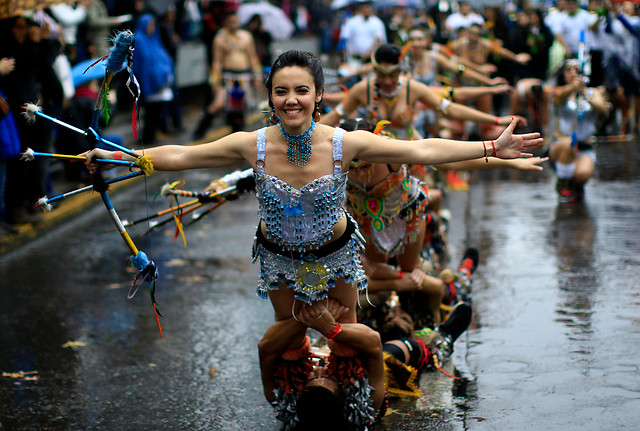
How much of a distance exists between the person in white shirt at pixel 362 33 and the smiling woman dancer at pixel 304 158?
12.0 metres

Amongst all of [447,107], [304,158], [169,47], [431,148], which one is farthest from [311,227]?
[169,47]

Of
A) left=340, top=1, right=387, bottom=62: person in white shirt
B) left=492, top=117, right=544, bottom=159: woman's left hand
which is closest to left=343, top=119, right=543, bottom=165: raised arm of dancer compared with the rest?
left=492, top=117, right=544, bottom=159: woman's left hand

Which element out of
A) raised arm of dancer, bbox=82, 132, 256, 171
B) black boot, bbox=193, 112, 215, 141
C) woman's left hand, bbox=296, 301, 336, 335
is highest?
raised arm of dancer, bbox=82, 132, 256, 171

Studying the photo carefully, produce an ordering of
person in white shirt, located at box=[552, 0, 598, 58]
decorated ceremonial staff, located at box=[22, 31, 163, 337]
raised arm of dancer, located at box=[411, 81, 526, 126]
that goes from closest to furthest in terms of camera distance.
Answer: decorated ceremonial staff, located at box=[22, 31, 163, 337]
raised arm of dancer, located at box=[411, 81, 526, 126]
person in white shirt, located at box=[552, 0, 598, 58]

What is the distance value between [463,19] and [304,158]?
13811mm

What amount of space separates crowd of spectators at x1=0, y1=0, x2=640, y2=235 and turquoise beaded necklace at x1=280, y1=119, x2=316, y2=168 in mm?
1343

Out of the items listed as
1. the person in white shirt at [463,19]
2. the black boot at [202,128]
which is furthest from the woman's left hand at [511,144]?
the person in white shirt at [463,19]

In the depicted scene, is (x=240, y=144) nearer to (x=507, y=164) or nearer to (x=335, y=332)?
(x=335, y=332)

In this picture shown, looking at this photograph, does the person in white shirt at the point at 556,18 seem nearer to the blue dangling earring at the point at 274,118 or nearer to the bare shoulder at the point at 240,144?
the blue dangling earring at the point at 274,118

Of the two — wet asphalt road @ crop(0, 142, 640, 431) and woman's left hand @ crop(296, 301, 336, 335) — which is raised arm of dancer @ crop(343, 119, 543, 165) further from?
wet asphalt road @ crop(0, 142, 640, 431)

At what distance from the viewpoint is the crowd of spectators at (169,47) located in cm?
867

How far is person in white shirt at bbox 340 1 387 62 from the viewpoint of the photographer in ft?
52.7

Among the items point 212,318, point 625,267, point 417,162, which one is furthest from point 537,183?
point 417,162

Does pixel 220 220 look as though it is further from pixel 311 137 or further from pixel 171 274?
pixel 311 137
